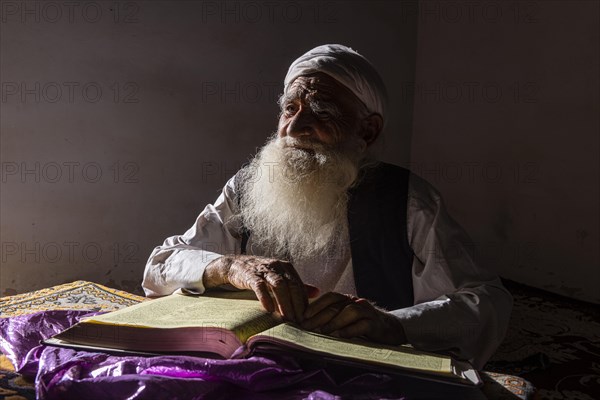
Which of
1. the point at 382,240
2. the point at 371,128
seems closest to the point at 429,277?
the point at 382,240

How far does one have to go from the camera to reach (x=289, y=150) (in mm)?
2367

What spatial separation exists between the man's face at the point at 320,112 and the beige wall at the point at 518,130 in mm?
3187

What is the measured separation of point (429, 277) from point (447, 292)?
3.0 inches

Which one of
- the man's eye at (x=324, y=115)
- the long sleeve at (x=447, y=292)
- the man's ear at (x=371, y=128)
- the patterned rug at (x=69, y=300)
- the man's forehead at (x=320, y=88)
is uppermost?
the man's forehead at (x=320, y=88)

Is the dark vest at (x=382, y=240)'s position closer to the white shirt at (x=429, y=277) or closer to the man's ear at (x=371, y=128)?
the white shirt at (x=429, y=277)

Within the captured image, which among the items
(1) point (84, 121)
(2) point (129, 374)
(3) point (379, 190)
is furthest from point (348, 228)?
(1) point (84, 121)

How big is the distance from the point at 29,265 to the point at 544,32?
447cm

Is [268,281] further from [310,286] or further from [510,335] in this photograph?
[510,335]

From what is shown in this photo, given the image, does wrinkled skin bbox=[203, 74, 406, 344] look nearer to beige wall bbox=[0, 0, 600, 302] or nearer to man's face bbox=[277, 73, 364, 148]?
man's face bbox=[277, 73, 364, 148]

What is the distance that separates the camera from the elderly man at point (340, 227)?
204 cm

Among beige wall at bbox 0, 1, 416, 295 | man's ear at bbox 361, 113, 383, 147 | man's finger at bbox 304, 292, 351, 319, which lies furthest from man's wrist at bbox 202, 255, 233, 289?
beige wall at bbox 0, 1, 416, 295

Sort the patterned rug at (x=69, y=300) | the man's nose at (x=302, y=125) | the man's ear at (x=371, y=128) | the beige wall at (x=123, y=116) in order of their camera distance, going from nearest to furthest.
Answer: the patterned rug at (x=69, y=300) < the man's nose at (x=302, y=125) < the man's ear at (x=371, y=128) < the beige wall at (x=123, y=116)

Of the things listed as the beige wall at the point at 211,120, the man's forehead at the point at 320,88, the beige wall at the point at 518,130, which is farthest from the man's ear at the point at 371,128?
the beige wall at the point at 518,130

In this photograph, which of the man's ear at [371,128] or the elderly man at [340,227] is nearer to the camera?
the elderly man at [340,227]
